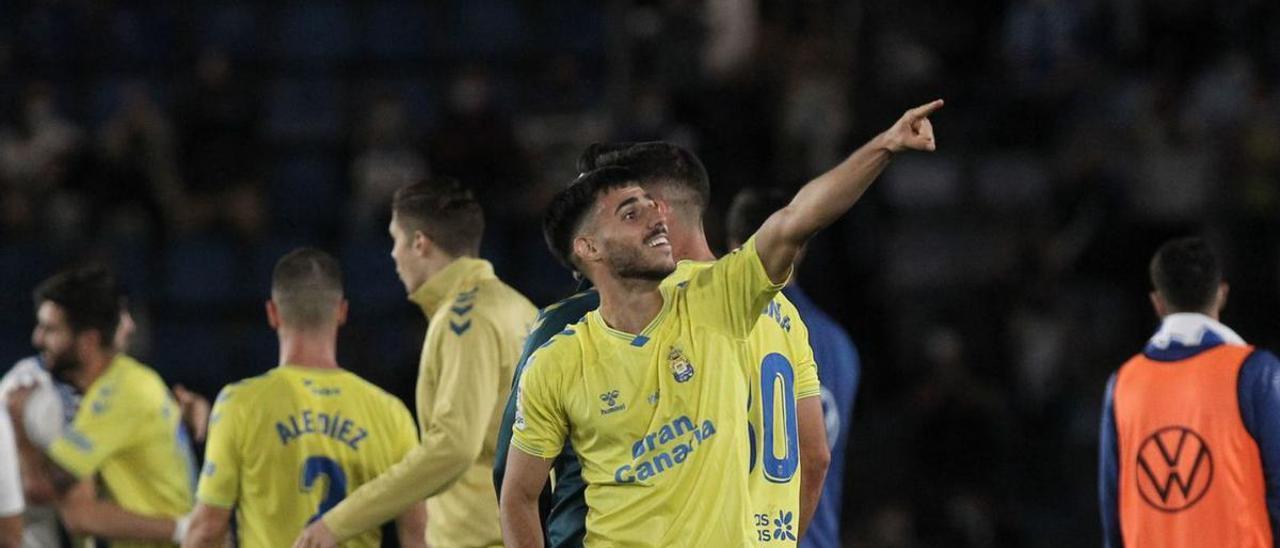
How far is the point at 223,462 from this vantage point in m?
6.62

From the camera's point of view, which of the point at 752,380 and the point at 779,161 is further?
the point at 779,161

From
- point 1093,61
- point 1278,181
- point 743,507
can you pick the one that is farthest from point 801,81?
point 743,507

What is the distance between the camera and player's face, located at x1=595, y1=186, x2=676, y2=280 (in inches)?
203

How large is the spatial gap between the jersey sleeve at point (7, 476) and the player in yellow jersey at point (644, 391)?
204 cm

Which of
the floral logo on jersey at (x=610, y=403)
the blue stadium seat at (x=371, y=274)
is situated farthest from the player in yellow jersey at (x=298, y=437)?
the blue stadium seat at (x=371, y=274)

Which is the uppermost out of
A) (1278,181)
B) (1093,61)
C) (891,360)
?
(1093,61)

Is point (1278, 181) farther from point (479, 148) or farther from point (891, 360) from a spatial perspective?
point (479, 148)

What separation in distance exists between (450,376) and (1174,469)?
2.58m

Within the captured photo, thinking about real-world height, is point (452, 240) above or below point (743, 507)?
above

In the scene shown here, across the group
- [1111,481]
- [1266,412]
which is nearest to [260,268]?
[1111,481]

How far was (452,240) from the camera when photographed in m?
7.05

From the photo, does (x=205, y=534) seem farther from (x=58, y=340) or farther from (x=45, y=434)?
(x=58, y=340)

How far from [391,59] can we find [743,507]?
11.4 m

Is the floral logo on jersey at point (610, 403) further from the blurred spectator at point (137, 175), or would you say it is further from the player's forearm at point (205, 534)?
the blurred spectator at point (137, 175)
